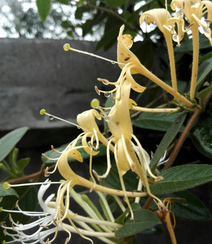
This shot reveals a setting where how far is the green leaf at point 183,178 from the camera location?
0.28m

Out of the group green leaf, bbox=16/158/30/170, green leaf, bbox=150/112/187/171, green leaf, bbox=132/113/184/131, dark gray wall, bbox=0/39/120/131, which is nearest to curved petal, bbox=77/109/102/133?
green leaf, bbox=150/112/187/171

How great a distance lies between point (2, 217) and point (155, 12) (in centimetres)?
48

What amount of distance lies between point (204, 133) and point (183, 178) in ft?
0.47

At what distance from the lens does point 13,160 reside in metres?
0.66

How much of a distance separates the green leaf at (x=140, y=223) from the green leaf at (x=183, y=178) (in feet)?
0.10

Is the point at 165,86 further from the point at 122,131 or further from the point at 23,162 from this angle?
the point at 23,162

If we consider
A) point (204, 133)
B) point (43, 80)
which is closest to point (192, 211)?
point (204, 133)

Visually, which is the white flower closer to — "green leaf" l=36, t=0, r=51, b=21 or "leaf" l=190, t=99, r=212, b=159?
"leaf" l=190, t=99, r=212, b=159

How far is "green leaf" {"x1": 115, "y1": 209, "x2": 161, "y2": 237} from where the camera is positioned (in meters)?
0.30

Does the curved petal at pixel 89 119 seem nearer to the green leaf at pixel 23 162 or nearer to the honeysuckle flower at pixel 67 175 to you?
the honeysuckle flower at pixel 67 175

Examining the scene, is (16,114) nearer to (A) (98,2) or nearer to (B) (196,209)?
(A) (98,2)

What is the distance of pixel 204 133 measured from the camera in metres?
0.42

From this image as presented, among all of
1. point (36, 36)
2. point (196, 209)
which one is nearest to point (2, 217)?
point (196, 209)

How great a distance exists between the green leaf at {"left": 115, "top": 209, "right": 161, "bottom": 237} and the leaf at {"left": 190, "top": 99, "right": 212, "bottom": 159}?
0.15 meters
